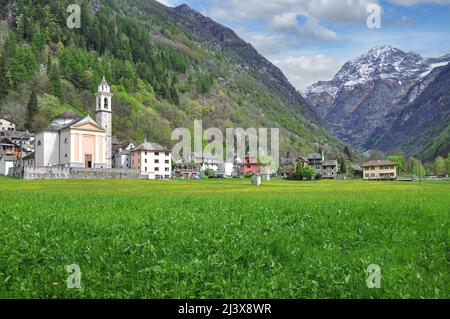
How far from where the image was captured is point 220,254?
14391mm

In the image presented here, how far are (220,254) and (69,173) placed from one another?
265ft

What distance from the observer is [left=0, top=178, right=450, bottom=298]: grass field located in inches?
460

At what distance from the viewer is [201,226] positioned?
1820 centimetres

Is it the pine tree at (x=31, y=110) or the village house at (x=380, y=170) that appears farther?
the village house at (x=380, y=170)

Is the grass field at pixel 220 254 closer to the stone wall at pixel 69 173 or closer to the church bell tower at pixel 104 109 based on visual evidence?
the stone wall at pixel 69 173

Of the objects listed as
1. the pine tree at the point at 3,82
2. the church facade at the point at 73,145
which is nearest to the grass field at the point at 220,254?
the church facade at the point at 73,145

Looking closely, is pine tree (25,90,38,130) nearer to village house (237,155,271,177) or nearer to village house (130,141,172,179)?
village house (130,141,172,179)

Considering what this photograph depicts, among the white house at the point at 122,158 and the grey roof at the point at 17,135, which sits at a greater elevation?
the grey roof at the point at 17,135

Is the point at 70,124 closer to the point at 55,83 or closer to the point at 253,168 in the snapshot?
the point at 55,83

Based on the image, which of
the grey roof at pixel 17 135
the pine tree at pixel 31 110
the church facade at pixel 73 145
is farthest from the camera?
the pine tree at pixel 31 110

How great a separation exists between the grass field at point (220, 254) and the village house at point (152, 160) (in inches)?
4535

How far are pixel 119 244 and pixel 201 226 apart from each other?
13.8 feet

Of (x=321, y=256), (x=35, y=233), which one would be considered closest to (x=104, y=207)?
(x=35, y=233)

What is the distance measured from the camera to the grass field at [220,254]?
11.7m
